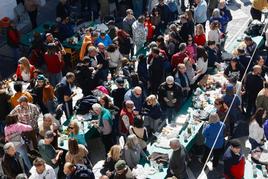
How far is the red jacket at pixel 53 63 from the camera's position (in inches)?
569

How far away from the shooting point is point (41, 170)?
33.0 feet

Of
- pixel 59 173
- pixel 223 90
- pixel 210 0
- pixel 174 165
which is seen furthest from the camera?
pixel 210 0

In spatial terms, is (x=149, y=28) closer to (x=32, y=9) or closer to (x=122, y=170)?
(x=32, y=9)

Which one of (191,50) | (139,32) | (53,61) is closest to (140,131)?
(191,50)

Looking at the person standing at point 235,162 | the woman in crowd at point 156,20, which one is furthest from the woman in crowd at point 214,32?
the person standing at point 235,162

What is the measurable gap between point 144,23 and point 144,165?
634cm

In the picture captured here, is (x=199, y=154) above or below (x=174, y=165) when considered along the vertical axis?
below

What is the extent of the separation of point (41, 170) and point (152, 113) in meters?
3.40

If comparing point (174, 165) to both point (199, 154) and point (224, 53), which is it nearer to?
point (199, 154)

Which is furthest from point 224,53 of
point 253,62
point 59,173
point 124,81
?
point 59,173

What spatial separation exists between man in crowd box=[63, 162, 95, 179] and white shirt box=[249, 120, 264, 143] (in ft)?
12.6

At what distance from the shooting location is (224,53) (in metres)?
16.0

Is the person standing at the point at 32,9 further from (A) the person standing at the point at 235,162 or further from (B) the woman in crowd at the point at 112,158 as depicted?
(A) the person standing at the point at 235,162

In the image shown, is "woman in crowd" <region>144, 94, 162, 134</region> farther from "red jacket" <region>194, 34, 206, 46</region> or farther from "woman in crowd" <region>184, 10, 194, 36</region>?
"woman in crowd" <region>184, 10, 194, 36</region>
